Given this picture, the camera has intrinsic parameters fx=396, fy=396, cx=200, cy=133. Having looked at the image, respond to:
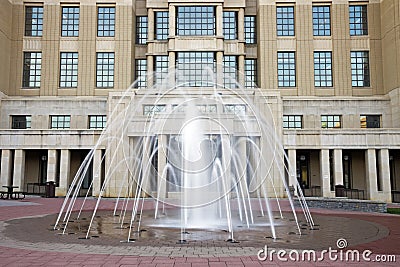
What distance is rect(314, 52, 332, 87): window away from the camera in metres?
38.4

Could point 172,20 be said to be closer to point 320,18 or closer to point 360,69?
point 320,18

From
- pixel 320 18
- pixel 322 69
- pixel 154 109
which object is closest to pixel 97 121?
pixel 154 109

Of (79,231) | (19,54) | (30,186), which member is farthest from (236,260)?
(19,54)

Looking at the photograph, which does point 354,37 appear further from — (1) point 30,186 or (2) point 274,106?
(1) point 30,186

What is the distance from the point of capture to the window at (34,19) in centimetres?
3941

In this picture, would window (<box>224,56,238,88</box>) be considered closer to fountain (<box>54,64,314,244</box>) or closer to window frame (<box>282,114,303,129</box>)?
fountain (<box>54,64,314,244</box>)

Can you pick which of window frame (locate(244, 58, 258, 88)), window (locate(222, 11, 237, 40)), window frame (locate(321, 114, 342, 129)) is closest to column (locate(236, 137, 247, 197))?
window frame (locate(321, 114, 342, 129))

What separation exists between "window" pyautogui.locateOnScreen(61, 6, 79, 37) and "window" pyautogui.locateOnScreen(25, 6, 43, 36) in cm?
222

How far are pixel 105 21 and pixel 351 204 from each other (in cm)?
2955

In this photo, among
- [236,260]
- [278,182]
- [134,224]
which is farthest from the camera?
[278,182]

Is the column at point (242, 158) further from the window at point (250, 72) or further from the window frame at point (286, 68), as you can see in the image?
the window at point (250, 72)

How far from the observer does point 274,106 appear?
110 feet

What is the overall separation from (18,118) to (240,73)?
21.8 metres

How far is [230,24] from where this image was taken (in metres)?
39.8
